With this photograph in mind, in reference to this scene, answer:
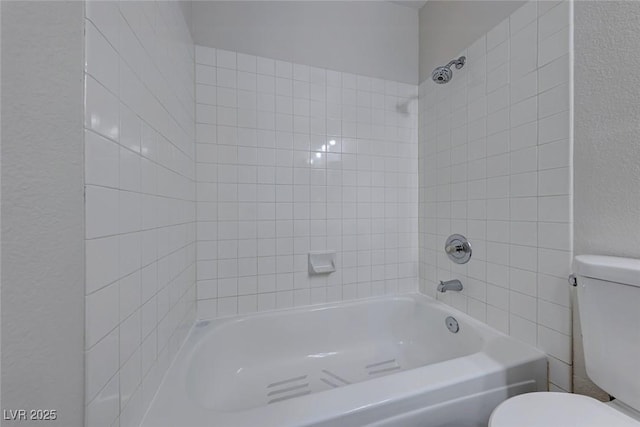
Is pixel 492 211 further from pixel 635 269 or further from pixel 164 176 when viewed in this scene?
pixel 164 176

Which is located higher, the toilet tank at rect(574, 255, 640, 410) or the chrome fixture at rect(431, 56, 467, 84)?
the chrome fixture at rect(431, 56, 467, 84)

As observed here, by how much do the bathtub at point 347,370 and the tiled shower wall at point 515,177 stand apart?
152mm

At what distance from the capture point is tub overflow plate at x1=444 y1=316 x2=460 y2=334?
4.44ft

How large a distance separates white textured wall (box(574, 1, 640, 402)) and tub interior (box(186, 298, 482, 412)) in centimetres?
68

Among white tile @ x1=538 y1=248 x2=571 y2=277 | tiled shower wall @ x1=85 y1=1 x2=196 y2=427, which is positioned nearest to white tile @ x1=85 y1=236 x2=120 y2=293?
tiled shower wall @ x1=85 y1=1 x2=196 y2=427

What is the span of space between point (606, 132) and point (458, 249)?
76 centimetres

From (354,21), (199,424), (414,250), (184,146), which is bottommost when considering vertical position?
(199,424)

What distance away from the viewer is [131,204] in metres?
0.65

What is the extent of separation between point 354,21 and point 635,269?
1.87 metres

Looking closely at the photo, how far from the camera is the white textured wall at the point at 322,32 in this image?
1.40 m

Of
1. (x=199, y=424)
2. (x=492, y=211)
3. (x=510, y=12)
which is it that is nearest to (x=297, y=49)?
(x=510, y=12)

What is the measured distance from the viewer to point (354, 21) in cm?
165

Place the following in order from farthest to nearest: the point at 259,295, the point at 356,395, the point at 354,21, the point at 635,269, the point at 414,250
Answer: the point at 414,250
the point at 354,21
the point at 259,295
the point at 356,395
the point at 635,269

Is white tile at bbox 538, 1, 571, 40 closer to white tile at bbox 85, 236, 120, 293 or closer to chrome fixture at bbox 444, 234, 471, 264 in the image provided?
chrome fixture at bbox 444, 234, 471, 264
